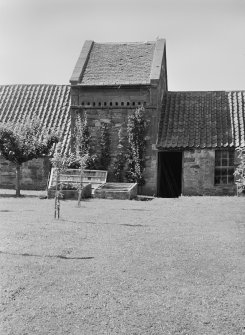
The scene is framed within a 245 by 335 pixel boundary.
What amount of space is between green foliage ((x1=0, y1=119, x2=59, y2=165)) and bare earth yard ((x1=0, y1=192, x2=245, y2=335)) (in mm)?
7386

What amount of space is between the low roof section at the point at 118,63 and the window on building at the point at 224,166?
15.1ft

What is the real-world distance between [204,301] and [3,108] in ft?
73.0

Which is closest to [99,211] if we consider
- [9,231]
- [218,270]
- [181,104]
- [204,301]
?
[9,231]

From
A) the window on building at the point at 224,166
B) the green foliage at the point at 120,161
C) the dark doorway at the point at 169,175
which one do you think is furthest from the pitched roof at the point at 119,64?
the window on building at the point at 224,166

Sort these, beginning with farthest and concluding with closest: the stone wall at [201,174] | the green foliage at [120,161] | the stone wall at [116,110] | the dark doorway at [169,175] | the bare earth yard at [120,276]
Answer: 1. the dark doorway at [169,175]
2. the green foliage at [120,161]
3. the stone wall at [116,110]
4. the stone wall at [201,174]
5. the bare earth yard at [120,276]

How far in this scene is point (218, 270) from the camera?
27.8 feet

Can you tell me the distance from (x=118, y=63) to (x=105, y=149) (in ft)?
15.0

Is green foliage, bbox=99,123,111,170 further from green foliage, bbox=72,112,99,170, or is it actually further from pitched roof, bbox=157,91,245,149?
pitched roof, bbox=157,91,245,149

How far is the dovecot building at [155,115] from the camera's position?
23.0m

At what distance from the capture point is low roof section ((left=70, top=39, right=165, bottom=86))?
23828mm

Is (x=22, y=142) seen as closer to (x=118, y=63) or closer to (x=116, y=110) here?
(x=116, y=110)

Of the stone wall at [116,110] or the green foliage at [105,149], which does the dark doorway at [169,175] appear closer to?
the stone wall at [116,110]

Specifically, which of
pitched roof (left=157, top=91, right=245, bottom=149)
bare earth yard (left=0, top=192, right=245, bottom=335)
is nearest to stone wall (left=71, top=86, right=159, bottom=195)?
pitched roof (left=157, top=91, right=245, bottom=149)

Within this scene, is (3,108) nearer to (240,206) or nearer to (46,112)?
(46,112)
